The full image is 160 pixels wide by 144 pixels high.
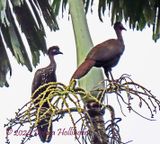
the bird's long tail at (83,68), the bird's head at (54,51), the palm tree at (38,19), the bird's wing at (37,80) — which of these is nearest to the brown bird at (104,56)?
the bird's long tail at (83,68)

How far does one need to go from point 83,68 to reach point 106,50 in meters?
0.28

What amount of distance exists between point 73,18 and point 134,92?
863 millimetres

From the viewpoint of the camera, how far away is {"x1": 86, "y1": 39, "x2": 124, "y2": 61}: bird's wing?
8.21 ft

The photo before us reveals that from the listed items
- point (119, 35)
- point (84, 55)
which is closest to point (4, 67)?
point (119, 35)

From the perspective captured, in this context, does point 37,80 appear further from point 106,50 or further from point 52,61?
point 106,50

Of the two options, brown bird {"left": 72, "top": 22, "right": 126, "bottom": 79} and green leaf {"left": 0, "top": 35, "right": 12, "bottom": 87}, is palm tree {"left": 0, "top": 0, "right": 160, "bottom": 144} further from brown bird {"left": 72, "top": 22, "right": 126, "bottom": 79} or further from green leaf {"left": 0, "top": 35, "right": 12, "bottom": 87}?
brown bird {"left": 72, "top": 22, "right": 126, "bottom": 79}

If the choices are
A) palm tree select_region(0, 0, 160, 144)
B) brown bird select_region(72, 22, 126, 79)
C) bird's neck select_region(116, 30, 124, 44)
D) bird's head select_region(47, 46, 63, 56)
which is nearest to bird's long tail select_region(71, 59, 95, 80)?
brown bird select_region(72, 22, 126, 79)

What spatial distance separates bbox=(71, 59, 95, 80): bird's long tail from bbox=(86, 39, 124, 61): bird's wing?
3cm

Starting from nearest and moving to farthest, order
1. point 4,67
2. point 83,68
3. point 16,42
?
1. point 83,68
2. point 16,42
3. point 4,67

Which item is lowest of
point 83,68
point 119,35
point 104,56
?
point 83,68

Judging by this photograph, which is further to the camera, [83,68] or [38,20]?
[38,20]

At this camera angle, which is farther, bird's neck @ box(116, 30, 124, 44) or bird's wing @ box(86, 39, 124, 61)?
bird's neck @ box(116, 30, 124, 44)

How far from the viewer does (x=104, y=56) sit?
2572mm

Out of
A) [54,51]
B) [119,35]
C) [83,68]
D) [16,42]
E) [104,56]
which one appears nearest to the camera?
[83,68]
